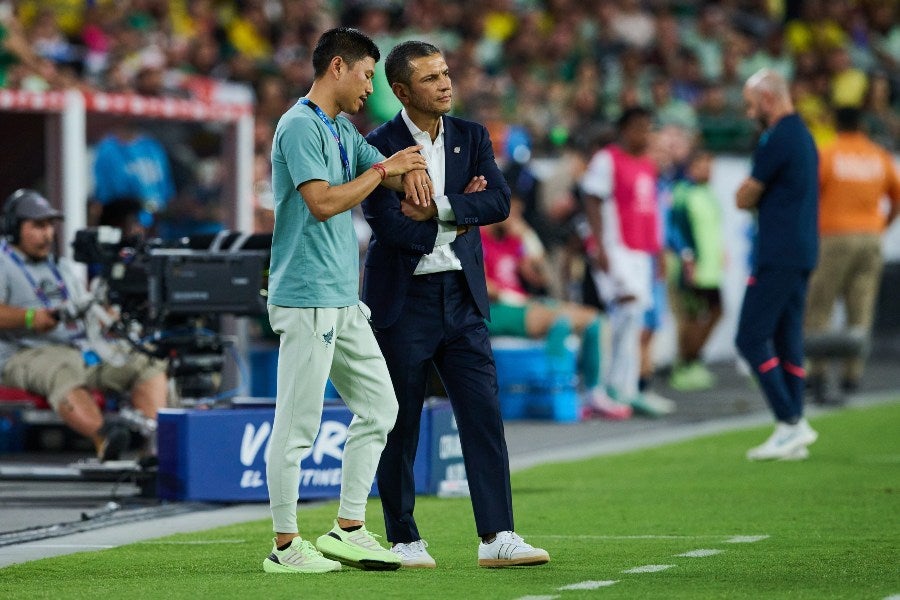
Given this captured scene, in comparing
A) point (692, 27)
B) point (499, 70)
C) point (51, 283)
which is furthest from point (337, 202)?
point (692, 27)

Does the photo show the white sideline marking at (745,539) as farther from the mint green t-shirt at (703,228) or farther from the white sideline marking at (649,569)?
the mint green t-shirt at (703,228)

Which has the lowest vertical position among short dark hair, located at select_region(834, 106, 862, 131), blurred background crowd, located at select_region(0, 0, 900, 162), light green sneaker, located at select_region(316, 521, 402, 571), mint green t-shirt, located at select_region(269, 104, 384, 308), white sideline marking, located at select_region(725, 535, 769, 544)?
white sideline marking, located at select_region(725, 535, 769, 544)

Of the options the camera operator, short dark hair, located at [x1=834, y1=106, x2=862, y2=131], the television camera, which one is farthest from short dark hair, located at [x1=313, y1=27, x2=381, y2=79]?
short dark hair, located at [x1=834, y1=106, x2=862, y2=131]

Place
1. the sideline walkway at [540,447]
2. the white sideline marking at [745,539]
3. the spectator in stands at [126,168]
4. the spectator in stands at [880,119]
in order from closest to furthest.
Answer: the white sideline marking at [745,539] → the sideline walkway at [540,447] → the spectator in stands at [126,168] → the spectator in stands at [880,119]

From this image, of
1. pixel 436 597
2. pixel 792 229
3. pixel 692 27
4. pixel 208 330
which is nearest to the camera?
pixel 436 597

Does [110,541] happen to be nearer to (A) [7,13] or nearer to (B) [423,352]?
(B) [423,352]

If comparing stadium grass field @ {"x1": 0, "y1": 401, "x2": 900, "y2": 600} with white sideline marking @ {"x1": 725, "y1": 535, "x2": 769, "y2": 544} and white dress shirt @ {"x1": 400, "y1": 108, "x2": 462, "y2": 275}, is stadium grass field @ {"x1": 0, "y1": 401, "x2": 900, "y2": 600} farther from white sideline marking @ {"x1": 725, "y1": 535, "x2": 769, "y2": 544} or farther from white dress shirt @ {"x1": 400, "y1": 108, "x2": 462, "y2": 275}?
white dress shirt @ {"x1": 400, "y1": 108, "x2": 462, "y2": 275}

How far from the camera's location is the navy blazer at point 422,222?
6.93 metres

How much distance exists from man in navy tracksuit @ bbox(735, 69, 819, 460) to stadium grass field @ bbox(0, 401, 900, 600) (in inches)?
24.4

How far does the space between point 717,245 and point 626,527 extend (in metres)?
9.90

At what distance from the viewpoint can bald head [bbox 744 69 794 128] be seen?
1109 cm

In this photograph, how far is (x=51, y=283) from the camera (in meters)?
10.8

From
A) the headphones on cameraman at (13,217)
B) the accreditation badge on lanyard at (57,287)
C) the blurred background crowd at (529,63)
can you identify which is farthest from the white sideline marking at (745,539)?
the blurred background crowd at (529,63)

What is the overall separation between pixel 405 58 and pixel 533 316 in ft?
25.4
